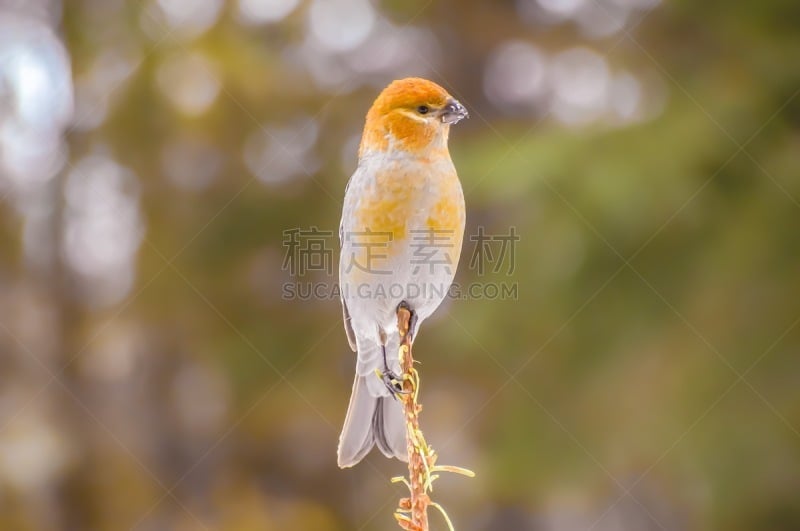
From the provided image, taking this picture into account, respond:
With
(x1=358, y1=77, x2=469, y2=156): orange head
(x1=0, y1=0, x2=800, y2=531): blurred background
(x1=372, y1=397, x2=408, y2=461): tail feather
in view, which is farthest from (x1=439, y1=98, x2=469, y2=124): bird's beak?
(x1=0, y1=0, x2=800, y2=531): blurred background

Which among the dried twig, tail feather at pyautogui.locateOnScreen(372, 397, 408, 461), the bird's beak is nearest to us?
the dried twig

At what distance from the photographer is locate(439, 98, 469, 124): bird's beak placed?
93.6 inches

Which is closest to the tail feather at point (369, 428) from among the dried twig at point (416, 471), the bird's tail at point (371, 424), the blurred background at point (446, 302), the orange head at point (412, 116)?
the bird's tail at point (371, 424)

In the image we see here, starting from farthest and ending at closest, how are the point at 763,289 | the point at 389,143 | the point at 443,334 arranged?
the point at 443,334, the point at 763,289, the point at 389,143

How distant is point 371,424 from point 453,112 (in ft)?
3.44

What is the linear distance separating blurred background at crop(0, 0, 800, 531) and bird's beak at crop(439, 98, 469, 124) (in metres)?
2.94

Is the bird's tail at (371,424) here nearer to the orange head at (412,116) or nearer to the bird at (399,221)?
the bird at (399,221)

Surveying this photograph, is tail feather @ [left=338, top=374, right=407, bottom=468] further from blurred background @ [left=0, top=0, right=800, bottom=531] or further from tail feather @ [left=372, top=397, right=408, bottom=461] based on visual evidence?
blurred background @ [left=0, top=0, right=800, bottom=531]

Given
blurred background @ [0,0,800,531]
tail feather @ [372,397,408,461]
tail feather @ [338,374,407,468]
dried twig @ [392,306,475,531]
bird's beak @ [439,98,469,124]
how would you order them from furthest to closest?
1. blurred background @ [0,0,800,531]
2. tail feather @ [372,397,408,461]
3. tail feather @ [338,374,407,468]
4. bird's beak @ [439,98,469,124]
5. dried twig @ [392,306,475,531]

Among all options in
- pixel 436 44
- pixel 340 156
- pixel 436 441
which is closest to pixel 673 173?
pixel 340 156

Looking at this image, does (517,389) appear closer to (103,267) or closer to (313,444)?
(313,444)

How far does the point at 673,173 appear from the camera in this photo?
18.2ft

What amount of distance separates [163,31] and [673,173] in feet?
15.3

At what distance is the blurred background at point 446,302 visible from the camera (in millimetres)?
5664
